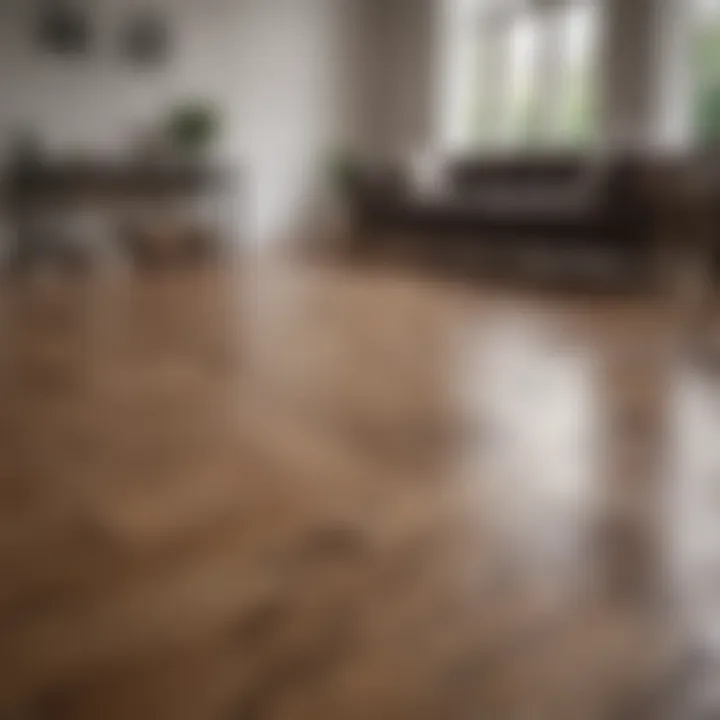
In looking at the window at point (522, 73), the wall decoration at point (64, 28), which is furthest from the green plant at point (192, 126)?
the window at point (522, 73)

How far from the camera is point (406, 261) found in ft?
19.6

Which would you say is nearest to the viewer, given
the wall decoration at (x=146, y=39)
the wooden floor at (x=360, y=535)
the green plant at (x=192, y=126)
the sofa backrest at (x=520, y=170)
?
the wooden floor at (x=360, y=535)

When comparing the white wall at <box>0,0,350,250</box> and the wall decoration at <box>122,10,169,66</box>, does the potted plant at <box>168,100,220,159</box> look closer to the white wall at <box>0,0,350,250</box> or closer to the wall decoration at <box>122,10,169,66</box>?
the white wall at <box>0,0,350,250</box>

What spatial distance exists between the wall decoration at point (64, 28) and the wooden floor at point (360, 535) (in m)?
4.46

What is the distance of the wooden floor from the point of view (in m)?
0.89

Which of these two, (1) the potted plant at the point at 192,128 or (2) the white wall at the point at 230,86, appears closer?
(2) the white wall at the point at 230,86

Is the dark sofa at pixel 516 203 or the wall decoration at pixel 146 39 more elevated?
the wall decoration at pixel 146 39

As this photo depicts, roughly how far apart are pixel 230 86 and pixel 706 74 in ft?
11.8

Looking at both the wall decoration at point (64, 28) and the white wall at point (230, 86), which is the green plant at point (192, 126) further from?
the wall decoration at point (64, 28)

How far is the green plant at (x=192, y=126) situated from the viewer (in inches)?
272

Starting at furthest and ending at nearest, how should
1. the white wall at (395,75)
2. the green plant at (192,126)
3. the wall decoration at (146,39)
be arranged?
the white wall at (395,75) → the green plant at (192,126) → the wall decoration at (146,39)

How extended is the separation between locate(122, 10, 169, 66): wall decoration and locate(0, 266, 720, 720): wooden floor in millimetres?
4691

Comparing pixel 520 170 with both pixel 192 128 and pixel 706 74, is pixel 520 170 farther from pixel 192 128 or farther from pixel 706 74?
pixel 192 128

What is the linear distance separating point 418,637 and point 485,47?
23.4ft
